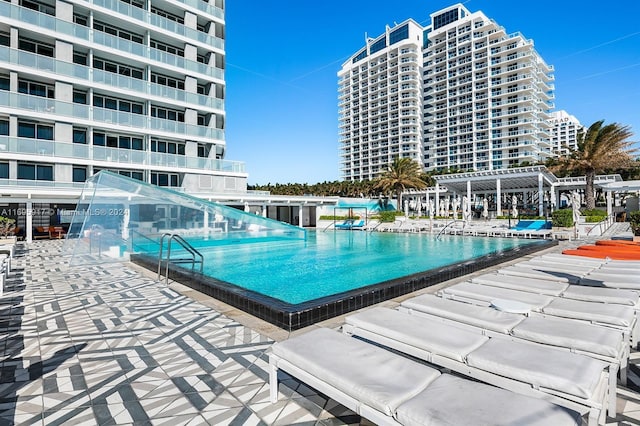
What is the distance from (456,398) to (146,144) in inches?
900

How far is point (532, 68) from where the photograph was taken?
61156 mm

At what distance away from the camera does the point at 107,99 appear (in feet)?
67.6

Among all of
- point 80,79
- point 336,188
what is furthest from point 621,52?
point 80,79

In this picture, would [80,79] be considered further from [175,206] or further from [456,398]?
[456,398]

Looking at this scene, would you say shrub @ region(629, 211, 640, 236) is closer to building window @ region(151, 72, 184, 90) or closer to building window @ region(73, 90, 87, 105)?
building window @ region(151, 72, 184, 90)

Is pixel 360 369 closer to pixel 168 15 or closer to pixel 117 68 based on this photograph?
pixel 117 68

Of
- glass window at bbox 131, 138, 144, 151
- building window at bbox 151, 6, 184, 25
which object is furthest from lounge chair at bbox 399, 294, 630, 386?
building window at bbox 151, 6, 184, 25

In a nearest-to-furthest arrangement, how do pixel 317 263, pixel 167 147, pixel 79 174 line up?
pixel 317 263 → pixel 79 174 → pixel 167 147

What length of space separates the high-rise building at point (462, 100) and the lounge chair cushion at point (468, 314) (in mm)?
62976

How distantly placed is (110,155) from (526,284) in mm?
21023

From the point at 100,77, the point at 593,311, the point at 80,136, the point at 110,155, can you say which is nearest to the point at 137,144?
the point at 110,155

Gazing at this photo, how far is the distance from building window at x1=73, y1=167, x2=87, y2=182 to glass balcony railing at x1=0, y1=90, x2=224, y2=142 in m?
2.79

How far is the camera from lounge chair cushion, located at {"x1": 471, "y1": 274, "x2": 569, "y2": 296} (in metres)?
4.86

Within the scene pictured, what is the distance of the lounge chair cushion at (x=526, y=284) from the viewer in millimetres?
4856
